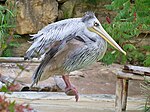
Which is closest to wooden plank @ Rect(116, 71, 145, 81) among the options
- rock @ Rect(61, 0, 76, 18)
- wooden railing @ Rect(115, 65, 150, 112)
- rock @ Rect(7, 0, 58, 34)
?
wooden railing @ Rect(115, 65, 150, 112)

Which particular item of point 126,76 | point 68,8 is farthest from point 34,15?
point 126,76

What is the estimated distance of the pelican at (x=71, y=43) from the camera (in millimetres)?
2156

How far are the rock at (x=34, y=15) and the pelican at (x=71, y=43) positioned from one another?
5914 millimetres

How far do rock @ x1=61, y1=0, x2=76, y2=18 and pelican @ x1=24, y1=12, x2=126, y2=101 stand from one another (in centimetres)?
622

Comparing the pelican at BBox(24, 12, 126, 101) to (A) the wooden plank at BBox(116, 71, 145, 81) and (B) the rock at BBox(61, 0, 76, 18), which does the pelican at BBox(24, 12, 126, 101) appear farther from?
(B) the rock at BBox(61, 0, 76, 18)

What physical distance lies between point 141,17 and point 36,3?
3708 millimetres

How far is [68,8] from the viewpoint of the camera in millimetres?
8508

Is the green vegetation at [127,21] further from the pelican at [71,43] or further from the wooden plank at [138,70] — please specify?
the pelican at [71,43]

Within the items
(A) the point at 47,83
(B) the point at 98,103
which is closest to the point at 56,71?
(B) the point at 98,103

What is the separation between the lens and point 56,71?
231 centimetres

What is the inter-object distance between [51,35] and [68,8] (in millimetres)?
6423

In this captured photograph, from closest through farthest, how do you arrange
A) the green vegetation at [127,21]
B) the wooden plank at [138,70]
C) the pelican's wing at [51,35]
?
the pelican's wing at [51,35], the wooden plank at [138,70], the green vegetation at [127,21]

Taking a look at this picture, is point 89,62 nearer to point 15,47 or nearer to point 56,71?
point 56,71

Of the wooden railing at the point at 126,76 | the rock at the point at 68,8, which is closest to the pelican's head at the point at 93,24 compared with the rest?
the wooden railing at the point at 126,76
